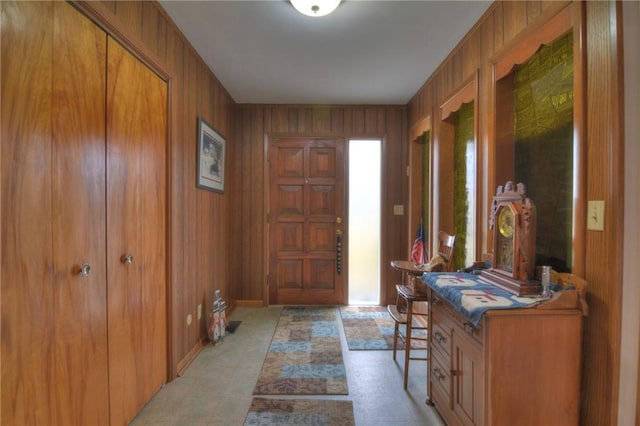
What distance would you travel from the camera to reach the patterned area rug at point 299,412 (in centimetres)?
172

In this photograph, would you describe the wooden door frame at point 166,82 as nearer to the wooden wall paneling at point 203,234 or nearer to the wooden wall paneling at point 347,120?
the wooden wall paneling at point 203,234

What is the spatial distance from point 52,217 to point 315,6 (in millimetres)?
1820

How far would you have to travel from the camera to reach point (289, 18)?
2000 mm

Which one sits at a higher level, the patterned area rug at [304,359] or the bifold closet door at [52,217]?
the bifold closet door at [52,217]

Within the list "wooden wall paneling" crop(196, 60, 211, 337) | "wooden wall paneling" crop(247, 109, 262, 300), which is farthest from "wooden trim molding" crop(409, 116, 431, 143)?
"wooden wall paneling" crop(196, 60, 211, 337)

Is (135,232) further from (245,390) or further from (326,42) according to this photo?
(326,42)

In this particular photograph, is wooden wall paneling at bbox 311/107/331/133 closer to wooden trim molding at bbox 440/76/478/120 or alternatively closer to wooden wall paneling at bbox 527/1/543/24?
wooden trim molding at bbox 440/76/478/120

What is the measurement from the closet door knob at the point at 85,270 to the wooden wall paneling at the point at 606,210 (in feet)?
7.37

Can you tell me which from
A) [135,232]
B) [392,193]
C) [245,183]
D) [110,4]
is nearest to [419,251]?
[392,193]

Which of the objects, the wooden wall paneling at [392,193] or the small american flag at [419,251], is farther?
the wooden wall paneling at [392,193]

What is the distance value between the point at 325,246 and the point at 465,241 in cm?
177

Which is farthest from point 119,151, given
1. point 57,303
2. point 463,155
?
point 463,155

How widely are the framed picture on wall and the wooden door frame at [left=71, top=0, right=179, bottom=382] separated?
49 cm

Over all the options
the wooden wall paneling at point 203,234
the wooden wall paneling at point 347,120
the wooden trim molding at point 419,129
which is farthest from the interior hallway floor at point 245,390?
the wooden wall paneling at point 347,120
